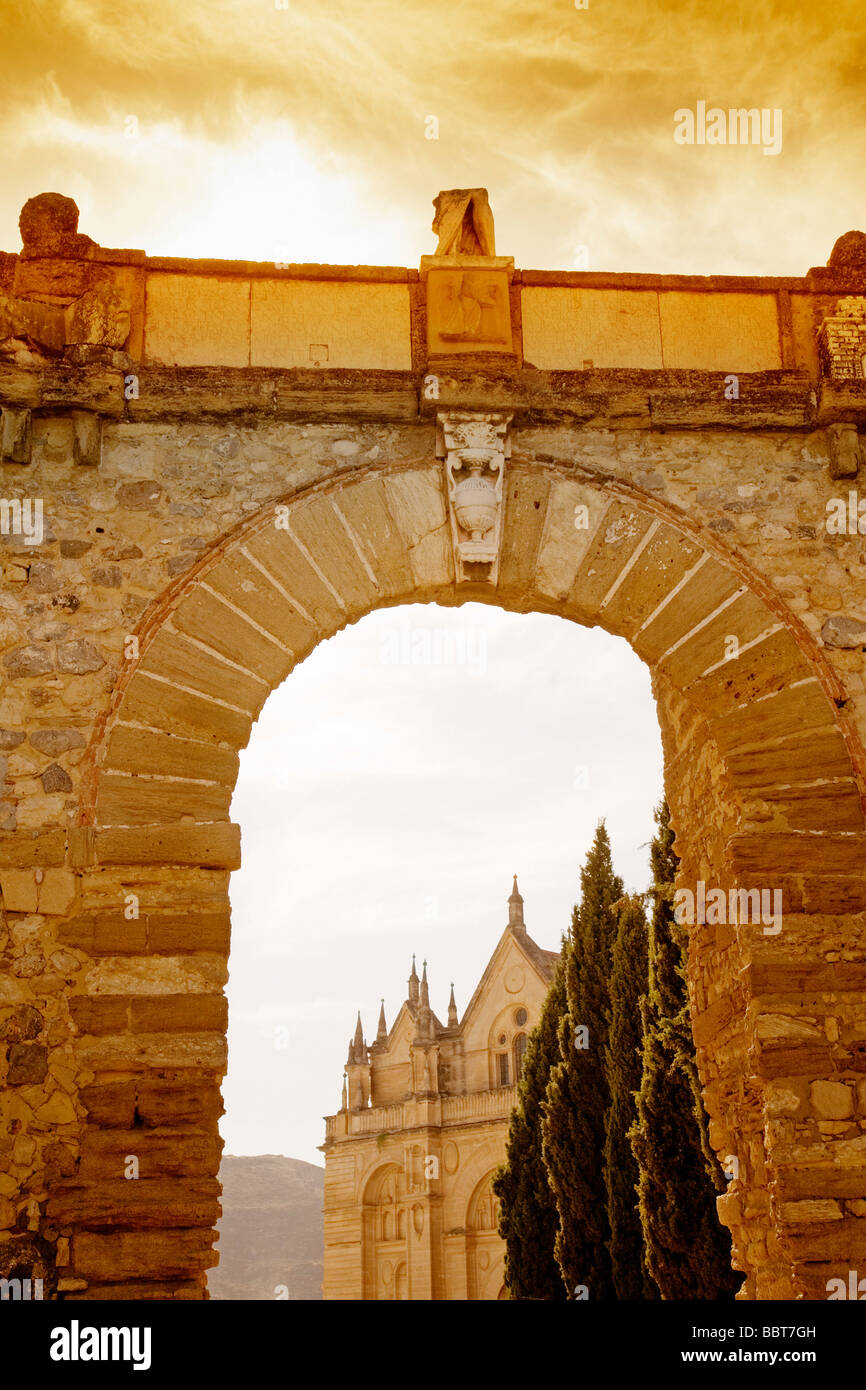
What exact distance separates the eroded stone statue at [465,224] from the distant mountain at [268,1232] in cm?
4763

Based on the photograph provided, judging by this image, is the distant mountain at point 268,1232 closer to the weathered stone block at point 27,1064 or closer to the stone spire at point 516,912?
the stone spire at point 516,912

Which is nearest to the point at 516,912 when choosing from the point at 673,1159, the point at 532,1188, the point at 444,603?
the point at 532,1188

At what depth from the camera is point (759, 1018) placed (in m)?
5.47

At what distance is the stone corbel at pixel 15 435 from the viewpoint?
6105mm

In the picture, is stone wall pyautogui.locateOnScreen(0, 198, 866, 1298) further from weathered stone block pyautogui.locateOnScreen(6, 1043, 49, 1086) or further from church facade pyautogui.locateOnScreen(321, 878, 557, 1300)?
church facade pyautogui.locateOnScreen(321, 878, 557, 1300)

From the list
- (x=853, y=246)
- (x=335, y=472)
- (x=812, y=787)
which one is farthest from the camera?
(x=853, y=246)

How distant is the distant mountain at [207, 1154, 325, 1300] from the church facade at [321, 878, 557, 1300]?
1289cm

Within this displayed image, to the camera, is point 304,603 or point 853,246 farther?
point 853,246

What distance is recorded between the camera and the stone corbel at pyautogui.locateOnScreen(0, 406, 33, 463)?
6.11m

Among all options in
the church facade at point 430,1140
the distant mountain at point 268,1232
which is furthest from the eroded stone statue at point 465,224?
the distant mountain at point 268,1232

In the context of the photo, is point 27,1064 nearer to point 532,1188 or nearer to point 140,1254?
point 140,1254

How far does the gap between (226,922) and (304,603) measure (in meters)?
1.52
